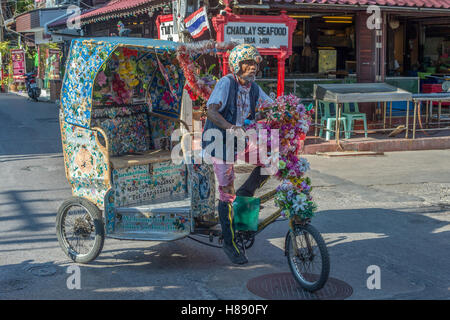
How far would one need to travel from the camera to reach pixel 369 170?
10750 mm

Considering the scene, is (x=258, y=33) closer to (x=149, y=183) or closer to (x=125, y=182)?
(x=149, y=183)

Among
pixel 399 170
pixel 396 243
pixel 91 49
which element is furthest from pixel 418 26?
pixel 91 49

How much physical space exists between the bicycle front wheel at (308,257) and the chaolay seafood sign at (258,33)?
7.34 meters

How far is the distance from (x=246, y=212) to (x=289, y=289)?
0.80 metres

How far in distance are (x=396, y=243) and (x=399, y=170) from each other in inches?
178

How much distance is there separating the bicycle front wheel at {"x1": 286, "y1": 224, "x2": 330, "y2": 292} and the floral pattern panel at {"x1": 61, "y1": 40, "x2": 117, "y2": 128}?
2.30 meters

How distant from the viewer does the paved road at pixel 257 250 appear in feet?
16.7

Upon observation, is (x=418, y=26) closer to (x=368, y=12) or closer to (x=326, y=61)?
(x=326, y=61)

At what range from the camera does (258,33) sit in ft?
39.4
